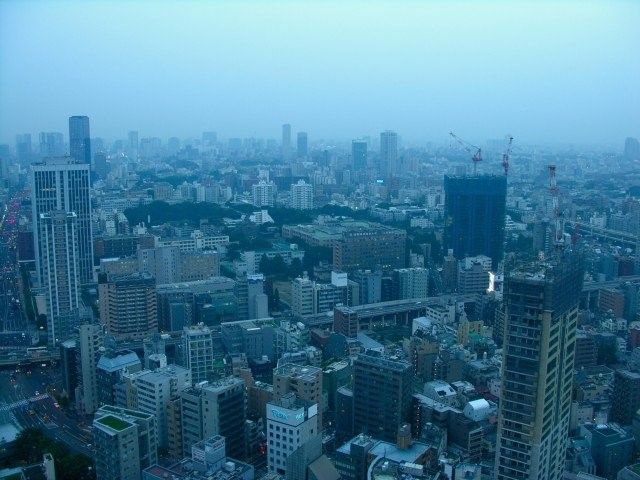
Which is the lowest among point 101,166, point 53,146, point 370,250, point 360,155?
point 370,250

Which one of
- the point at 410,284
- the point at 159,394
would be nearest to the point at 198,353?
the point at 159,394

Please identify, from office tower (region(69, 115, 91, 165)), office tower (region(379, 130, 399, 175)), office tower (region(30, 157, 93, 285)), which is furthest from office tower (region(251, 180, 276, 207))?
office tower (region(30, 157, 93, 285))

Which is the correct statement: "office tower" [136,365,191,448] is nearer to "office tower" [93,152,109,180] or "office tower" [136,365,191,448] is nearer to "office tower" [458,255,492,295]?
"office tower" [458,255,492,295]

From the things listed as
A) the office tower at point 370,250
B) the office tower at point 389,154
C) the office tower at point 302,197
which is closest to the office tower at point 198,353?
the office tower at point 370,250

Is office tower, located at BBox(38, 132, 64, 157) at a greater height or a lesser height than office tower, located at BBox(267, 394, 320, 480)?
greater

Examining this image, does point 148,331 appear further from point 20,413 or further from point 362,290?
point 362,290

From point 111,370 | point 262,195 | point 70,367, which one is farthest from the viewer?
point 262,195

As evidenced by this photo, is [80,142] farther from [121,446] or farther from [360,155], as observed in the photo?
[121,446]
